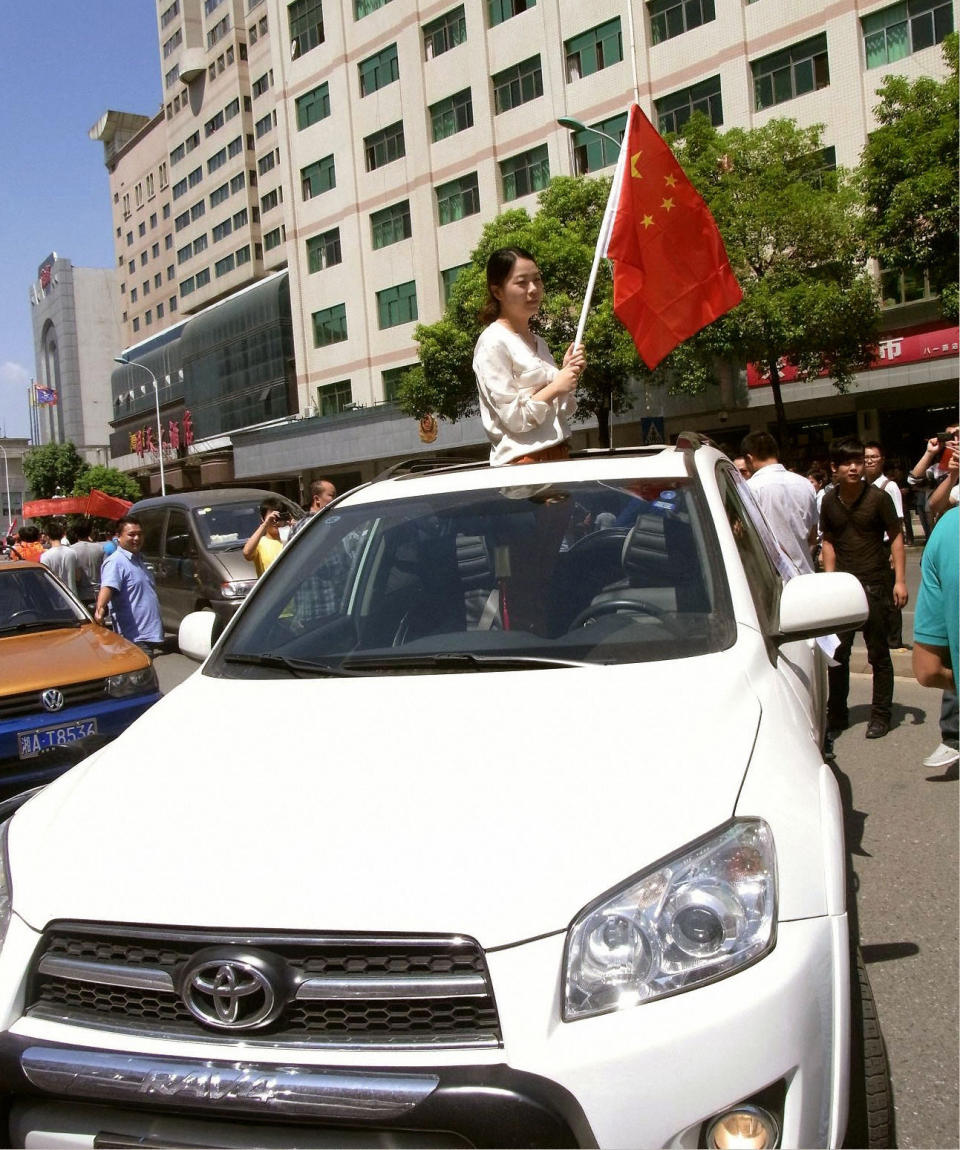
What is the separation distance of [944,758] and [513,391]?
3.11 meters

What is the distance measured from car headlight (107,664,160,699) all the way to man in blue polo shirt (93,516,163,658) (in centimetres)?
A: 268

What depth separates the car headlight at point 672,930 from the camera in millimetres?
A: 1705

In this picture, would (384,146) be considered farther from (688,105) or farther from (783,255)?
(783,255)

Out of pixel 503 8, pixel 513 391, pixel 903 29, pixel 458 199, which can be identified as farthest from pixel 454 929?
pixel 503 8

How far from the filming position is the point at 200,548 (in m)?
12.3

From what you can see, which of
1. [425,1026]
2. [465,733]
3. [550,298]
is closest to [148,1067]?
[425,1026]

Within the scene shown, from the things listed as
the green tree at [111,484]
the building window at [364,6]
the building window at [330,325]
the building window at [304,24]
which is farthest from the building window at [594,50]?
the green tree at [111,484]

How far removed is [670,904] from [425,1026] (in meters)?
0.45

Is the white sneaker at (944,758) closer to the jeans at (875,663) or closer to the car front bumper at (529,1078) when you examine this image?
the jeans at (875,663)

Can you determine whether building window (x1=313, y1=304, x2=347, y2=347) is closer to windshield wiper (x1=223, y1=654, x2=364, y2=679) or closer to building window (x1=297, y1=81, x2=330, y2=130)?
building window (x1=297, y1=81, x2=330, y2=130)

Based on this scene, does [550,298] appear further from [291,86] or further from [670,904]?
[670,904]

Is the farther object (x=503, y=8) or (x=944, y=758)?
(x=503, y=8)

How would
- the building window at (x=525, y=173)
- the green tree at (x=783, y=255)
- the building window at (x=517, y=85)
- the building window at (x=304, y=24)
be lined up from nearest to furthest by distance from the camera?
the green tree at (x=783, y=255)
the building window at (x=525, y=173)
the building window at (x=517, y=85)
the building window at (x=304, y=24)

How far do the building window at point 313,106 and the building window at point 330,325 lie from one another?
7704 mm
